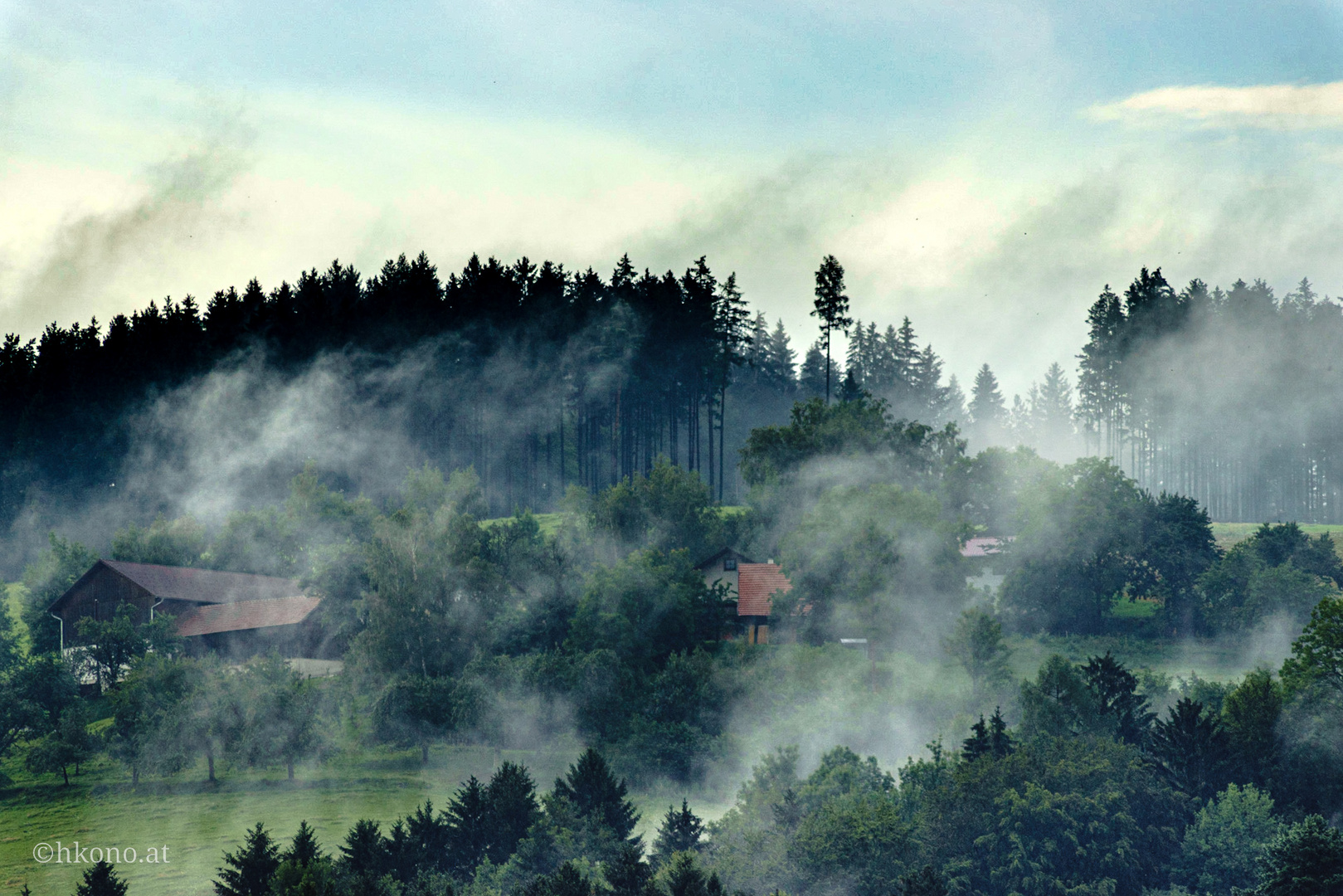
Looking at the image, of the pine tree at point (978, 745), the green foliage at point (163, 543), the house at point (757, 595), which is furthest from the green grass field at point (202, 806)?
the green foliage at point (163, 543)

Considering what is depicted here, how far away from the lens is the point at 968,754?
43.6 m

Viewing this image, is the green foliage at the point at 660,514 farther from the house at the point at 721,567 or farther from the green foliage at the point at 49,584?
the green foliage at the point at 49,584

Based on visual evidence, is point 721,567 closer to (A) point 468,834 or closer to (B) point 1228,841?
(A) point 468,834

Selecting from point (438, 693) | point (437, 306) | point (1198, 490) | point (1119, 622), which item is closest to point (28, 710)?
point (438, 693)

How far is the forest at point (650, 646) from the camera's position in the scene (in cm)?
3834

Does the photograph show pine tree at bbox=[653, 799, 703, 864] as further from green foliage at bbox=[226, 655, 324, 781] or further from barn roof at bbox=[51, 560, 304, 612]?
barn roof at bbox=[51, 560, 304, 612]

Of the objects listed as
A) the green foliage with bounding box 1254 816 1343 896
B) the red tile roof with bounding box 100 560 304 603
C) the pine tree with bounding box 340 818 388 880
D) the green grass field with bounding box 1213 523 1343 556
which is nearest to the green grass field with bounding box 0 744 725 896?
the pine tree with bounding box 340 818 388 880

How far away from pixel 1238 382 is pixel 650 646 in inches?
3163

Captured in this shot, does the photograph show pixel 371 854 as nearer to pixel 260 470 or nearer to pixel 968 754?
pixel 968 754

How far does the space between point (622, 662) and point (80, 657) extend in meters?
30.9

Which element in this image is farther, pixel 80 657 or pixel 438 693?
pixel 80 657

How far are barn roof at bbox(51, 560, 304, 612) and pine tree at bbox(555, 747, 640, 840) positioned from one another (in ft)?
118

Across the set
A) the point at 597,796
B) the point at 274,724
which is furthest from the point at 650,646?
the point at 597,796

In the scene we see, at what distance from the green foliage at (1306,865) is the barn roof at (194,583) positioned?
5497 cm
